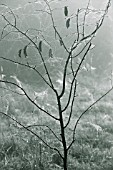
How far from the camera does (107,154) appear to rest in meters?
4.87

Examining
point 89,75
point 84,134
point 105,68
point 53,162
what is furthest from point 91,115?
point 105,68

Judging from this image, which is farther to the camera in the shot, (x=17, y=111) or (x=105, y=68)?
(x=105, y=68)

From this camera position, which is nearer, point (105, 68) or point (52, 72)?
point (52, 72)

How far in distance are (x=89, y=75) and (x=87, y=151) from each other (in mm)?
6398

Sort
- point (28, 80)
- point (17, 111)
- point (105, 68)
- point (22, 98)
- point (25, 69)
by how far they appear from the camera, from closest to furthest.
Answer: point (17, 111) → point (22, 98) → point (28, 80) → point (25, 69) → point (105, 68)

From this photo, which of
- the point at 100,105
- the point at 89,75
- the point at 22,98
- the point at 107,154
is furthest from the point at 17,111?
the point at 89,75

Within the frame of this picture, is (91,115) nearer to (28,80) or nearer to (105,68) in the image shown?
(28,80)

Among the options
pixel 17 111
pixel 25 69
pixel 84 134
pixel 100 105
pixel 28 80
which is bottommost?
pixel 84 134

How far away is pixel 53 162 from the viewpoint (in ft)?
15.0

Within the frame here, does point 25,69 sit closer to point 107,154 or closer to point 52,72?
point 52,72

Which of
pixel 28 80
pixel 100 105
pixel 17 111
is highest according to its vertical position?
pixel 28 80

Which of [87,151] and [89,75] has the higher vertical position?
[89,75]

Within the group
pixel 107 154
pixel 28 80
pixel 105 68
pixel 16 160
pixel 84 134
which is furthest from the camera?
pixel 105 68

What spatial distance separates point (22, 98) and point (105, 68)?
5004 mm
